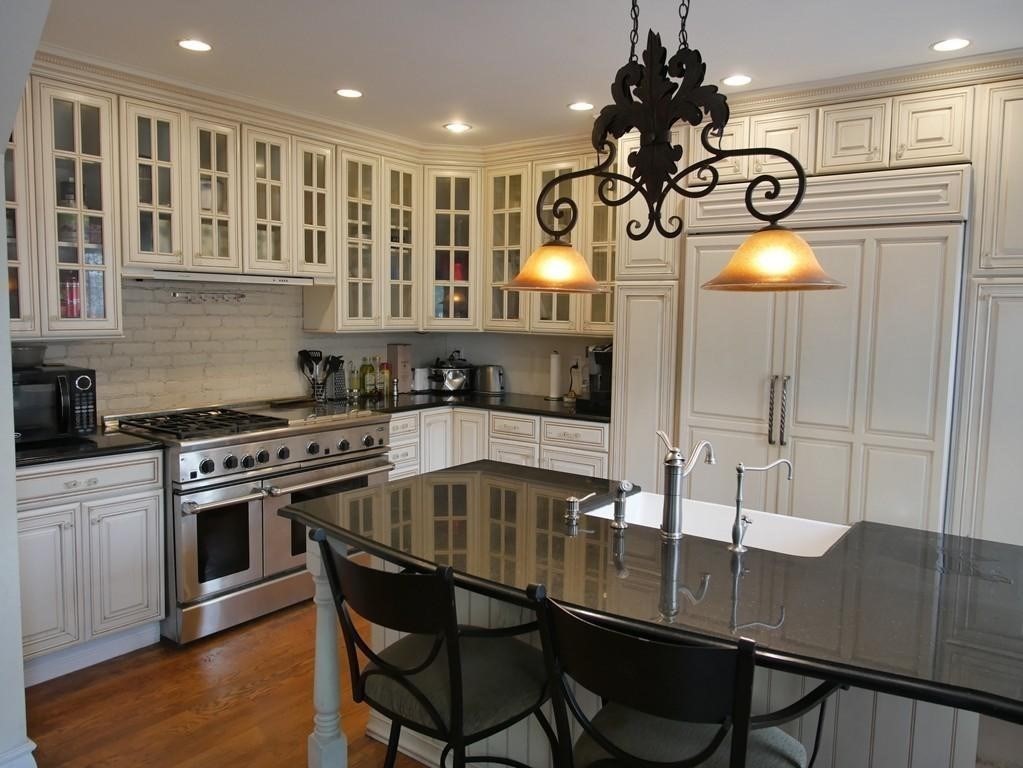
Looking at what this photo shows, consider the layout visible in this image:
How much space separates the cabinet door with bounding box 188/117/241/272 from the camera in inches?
142

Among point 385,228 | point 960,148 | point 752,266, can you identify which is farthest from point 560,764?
point 385,228

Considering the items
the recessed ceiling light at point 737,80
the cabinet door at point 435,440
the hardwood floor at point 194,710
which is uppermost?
the recessed ceiling light at point 737,80

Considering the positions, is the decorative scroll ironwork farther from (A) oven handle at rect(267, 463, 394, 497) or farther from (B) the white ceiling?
(A) oven handle at rect(267, 463, 394, 497)

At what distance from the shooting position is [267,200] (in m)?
3.93

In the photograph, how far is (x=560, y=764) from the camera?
1.57 metres

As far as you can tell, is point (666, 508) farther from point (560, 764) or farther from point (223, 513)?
point (223, 513)

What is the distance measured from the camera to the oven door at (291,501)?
3611 mm

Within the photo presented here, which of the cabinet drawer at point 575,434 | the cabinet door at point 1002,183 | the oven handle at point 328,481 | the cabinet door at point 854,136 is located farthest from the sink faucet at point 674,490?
the oven handle at point 328,481

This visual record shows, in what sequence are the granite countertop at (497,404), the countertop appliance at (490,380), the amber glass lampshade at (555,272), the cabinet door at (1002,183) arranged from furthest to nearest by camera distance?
the countertop appliance at (490,380), the granite countertop at (497,404), the cabinet door at (1002,183), the amber glass lampshade at (555,272)

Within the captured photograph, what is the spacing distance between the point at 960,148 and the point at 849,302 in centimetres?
74

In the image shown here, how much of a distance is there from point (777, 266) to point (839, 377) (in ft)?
5.88

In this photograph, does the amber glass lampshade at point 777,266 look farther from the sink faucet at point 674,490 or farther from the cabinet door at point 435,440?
the cabinet door at point 435,440

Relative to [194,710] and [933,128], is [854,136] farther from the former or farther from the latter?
[194,710]

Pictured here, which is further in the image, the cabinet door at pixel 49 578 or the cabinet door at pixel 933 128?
the cabinet door at pixel 933 128
